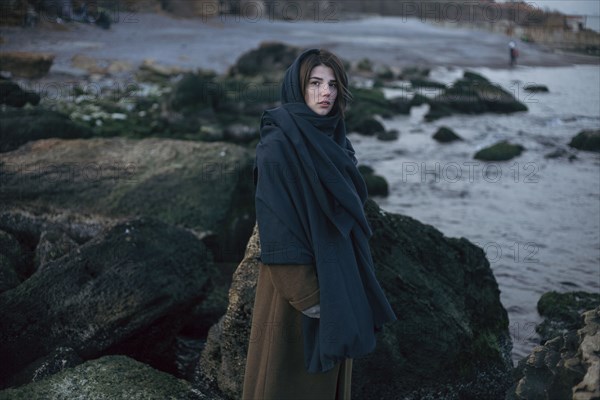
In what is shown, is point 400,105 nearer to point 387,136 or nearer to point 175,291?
point 387,136

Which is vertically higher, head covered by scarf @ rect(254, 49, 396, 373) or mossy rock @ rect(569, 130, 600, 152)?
head covered by scarf @ rect(254, 49, 396, 373)

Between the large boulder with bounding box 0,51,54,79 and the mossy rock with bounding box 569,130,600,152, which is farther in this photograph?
the large boulder with bounding box 0,51,54,79

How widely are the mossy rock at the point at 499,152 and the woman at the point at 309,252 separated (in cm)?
1034

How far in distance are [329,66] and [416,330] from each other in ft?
6.83

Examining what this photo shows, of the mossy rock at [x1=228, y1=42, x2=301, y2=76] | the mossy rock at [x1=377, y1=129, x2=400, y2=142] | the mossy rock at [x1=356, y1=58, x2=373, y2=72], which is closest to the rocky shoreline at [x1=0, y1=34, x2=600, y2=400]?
the mossy rock at [x1=377, y1=129, x2=400, y2=142]

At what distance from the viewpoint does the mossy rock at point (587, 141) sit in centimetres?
1268

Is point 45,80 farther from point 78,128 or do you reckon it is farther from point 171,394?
point 171,394

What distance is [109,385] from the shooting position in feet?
12.6

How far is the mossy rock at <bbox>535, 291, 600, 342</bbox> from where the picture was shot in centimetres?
580

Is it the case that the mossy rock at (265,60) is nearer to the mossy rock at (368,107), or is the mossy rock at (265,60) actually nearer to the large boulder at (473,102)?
the mossy rock at (368,107)

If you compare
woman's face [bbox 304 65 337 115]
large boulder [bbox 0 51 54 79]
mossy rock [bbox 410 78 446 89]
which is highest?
woman's face [bbox 304 65 337 115]

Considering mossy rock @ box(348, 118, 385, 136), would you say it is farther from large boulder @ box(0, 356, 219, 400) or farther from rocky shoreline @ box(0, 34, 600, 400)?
large boulder @ box(0, 356, 219, 400)

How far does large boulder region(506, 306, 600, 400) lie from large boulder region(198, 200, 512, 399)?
1.04 metres

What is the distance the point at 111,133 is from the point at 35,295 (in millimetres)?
8395
